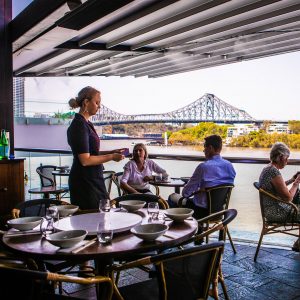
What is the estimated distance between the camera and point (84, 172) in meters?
2.65

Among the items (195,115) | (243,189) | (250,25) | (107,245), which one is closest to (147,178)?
(243,189)

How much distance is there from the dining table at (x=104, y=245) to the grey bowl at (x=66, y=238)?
3 cm

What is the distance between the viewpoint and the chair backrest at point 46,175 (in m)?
5.65

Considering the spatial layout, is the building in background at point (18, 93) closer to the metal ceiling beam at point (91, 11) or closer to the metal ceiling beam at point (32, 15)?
the metal ceiling beam at point (32, 15)

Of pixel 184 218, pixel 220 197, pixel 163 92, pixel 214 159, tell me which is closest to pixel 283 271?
pixel 220 197

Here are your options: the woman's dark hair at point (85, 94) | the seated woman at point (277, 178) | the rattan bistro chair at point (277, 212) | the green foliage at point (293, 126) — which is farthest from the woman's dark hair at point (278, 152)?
the green foliage at point (293, 126)

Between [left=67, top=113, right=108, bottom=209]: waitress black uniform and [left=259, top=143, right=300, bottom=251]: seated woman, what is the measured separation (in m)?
1.59

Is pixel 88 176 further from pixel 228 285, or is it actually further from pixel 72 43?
pixel 72 43

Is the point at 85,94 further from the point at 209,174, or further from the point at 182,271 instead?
the point at 182,271

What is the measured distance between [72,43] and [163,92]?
21.5 meters

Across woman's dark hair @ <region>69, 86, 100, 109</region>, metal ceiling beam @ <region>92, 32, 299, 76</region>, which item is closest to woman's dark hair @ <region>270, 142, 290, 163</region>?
woman's dark hair @ <region>69, 86, 100, 109</region>

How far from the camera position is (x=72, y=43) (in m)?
6.74

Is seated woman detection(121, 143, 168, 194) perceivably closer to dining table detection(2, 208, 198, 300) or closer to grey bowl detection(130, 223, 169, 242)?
dining table detection(2, 208, 198, 300)

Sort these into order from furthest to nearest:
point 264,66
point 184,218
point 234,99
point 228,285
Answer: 1. point 234,99
2. point 264,66
3. point 228,285
4. point 184,218
